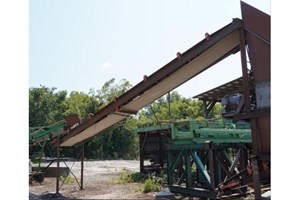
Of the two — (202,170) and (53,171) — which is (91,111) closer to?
(53,171)

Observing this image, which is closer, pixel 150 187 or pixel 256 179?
pixel 256 179

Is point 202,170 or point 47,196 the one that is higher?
point 202,170

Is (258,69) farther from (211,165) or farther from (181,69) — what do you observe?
(211,165)

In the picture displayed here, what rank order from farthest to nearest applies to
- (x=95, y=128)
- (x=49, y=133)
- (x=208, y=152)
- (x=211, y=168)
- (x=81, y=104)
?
(x=81, y=104)
(x=49, y=133)
(x=95, y=128)
(x=208, y=152)
(x=211, y=168)

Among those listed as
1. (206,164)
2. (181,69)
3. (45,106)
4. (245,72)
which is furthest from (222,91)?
(45,106)

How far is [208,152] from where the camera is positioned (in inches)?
219

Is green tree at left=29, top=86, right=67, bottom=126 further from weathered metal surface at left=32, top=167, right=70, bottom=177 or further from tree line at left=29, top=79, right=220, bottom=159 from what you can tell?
weathered metal surface at left=32, top=167, right=70, bottom=177

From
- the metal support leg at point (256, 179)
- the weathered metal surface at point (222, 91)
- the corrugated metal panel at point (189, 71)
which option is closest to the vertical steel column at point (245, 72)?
the corrugated metal panel at point (189, 71)

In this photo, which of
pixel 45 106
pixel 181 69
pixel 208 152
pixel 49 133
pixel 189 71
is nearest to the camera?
pixel 181 69

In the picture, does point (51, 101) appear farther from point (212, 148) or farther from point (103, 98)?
point (212, 148)

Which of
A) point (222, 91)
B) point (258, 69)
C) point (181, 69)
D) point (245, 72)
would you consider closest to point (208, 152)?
point (181, 69)

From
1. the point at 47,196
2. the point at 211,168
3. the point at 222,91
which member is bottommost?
the point at 47,196

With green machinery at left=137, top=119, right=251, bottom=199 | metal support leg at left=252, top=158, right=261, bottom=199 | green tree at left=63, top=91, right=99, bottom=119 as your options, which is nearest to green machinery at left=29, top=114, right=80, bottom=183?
green machinery at left=137, top=119, right=251, bottom=199
